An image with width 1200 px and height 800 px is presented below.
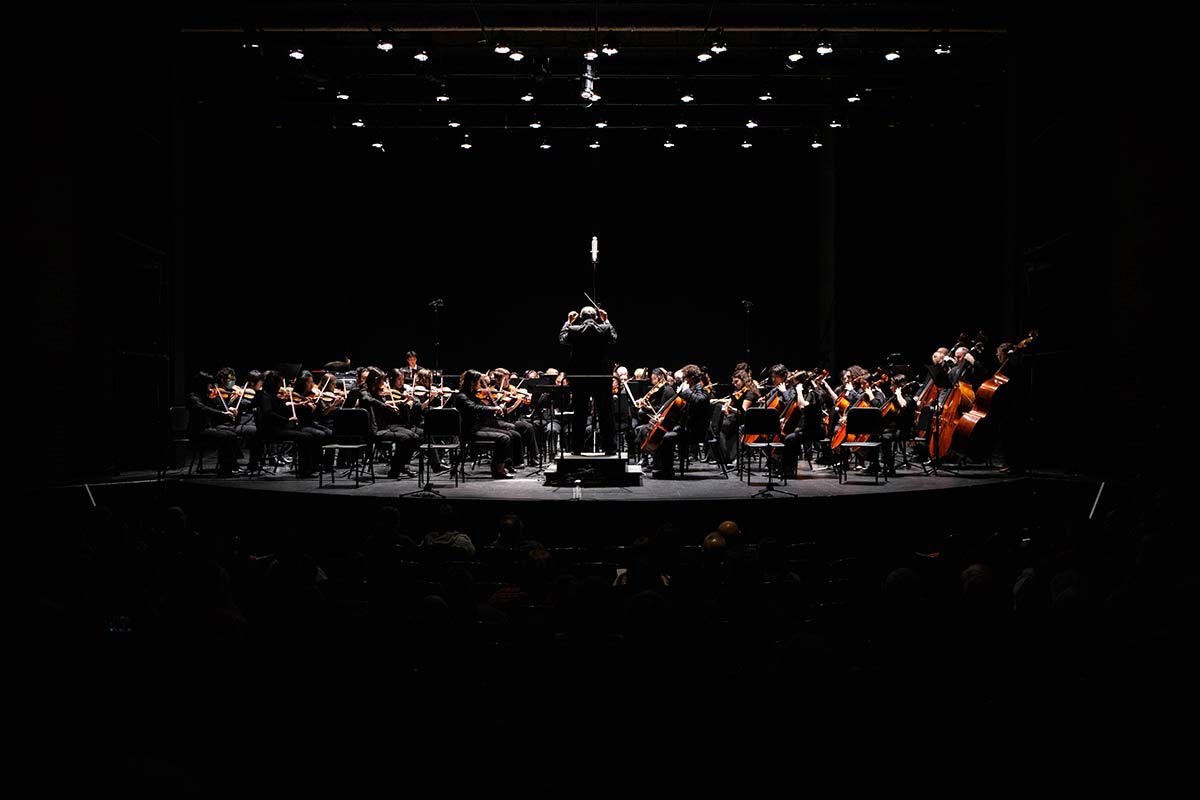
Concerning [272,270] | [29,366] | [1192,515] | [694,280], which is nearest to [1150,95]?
[1192,515]

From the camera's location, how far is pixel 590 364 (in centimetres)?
1001

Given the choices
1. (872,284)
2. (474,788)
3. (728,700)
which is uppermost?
(872,284)

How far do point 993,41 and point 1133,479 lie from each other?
24.6 ft

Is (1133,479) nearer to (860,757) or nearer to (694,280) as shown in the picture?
(860,757)

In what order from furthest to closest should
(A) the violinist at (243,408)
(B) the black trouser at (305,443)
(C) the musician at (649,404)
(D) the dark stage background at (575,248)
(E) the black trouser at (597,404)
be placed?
1. (D) the dark stage background at (575,248)
2. (C) the musician at (649,404)
3. (A) the violinist at (243,408)
4. (B) the black trouser at (305,443)
5. (E) the black trouser at (597,404)

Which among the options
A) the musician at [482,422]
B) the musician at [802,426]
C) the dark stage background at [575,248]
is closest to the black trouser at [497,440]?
the musician at [482,422]

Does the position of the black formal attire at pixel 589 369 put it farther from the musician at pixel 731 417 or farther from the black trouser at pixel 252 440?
the black trouser at pixel 252 440

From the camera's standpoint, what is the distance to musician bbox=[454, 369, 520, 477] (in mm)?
9789

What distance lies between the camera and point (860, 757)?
2.09 m

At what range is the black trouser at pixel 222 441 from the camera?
10274mm

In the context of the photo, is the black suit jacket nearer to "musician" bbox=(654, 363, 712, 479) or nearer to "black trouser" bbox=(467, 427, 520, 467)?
"musician" bbox=(654, 363, 712, 479)

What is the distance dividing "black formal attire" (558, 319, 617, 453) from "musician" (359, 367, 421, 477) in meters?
2.15

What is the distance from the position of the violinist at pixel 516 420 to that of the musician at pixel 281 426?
98.2 inches

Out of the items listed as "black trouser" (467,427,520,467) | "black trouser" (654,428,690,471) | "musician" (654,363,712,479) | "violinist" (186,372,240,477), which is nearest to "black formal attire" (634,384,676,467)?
"musician" (654,363,712,479)
